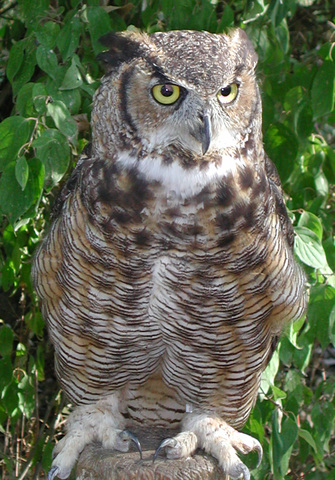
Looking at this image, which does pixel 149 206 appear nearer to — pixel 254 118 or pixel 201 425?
pixel 254 118

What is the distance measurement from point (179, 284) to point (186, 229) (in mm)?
151

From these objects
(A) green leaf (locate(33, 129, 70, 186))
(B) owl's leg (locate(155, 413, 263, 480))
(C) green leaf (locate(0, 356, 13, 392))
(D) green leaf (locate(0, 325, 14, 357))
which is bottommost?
(C) green leaf (locate(0, 356, 13, 392))

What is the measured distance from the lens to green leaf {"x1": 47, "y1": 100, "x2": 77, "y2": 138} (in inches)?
70.3

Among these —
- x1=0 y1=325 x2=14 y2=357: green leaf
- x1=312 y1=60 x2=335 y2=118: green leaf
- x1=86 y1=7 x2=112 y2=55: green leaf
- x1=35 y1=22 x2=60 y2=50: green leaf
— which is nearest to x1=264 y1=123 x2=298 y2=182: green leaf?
x1=312 y1=60 x2=335 y2=118: green leaf

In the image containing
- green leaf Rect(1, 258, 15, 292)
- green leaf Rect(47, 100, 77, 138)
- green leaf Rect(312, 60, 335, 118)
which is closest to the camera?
green leaf Rect(47, 100, 77, 138)

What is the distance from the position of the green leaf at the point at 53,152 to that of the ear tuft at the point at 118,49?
0.70ft

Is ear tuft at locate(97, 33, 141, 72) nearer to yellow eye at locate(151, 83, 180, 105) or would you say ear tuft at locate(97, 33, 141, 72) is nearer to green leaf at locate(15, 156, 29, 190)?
yellow eye at locate(151, 83, 180, 105)

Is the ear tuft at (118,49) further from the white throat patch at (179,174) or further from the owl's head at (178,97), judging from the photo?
the white throat patch at (179,174)

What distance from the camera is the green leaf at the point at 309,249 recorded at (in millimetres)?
2023

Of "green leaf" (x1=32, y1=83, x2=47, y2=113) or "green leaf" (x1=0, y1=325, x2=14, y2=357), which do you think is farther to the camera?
"green leaf" (x1=0, y1=325, x2=14, y2=357)

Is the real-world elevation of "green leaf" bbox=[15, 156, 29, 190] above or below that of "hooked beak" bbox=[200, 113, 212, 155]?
below

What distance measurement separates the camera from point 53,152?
6.02 ft

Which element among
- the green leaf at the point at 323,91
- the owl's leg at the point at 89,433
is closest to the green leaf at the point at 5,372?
the owl's leg at the point at 89,433

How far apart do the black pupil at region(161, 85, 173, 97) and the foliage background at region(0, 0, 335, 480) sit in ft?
1.07
